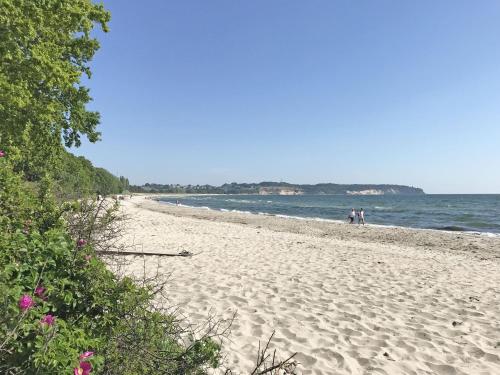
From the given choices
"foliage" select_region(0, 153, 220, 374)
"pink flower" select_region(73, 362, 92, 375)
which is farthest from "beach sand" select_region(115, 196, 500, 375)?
"pink flower" select_region(73, 362, 92, 375)

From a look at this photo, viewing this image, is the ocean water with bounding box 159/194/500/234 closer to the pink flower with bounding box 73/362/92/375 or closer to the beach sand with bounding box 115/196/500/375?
the beach sand with bounding box 115/196/500/375

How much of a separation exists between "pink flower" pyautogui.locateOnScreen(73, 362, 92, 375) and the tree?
7.16 m

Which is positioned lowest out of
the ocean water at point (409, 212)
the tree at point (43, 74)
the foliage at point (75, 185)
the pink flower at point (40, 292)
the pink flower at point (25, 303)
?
the ocean water at point (409, 212)

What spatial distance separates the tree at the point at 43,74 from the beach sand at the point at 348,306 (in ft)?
12.5

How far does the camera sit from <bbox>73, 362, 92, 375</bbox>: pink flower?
1.98 metres

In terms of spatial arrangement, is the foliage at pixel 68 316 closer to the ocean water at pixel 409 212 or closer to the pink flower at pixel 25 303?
the pink flower at pixel 25 303

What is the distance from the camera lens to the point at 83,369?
2.04 meters

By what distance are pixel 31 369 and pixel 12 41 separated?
8422mm

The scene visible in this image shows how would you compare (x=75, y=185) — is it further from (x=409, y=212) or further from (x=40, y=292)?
(x=409, y=212)

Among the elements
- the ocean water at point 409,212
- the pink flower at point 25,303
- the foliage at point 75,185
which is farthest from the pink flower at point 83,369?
the ocean water at point 409,212

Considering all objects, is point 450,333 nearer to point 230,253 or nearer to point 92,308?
point 92,308

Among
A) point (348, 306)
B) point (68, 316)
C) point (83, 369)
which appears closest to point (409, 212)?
point (348, 306)

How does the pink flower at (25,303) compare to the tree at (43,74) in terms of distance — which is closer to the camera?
the pink flower at (25,303)

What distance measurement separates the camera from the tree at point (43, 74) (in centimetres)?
803
